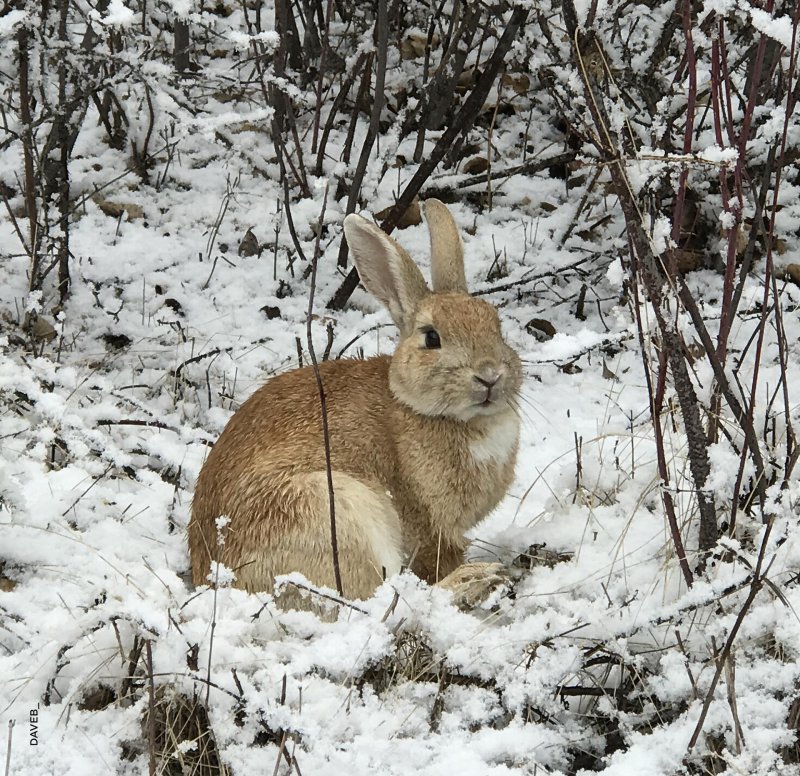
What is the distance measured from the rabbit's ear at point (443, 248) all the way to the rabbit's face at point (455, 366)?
12.6 inches

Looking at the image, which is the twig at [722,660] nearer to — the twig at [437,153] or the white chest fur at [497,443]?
the white chest fur at [497,443]

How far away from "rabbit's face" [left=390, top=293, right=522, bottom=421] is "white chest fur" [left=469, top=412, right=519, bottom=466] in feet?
0.18

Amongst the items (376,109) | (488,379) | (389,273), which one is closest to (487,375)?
(488,379)

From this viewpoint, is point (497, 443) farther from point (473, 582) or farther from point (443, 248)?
point (443, 248)

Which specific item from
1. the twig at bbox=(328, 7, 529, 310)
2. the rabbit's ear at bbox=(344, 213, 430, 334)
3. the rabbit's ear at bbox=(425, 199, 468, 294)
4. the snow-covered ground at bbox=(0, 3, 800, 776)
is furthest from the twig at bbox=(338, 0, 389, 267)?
the rabbit's ear at bbox=(344, 213, 430, 334)

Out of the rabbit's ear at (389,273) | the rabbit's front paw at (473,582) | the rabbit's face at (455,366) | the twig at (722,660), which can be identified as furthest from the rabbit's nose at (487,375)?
the twig at (722,660)

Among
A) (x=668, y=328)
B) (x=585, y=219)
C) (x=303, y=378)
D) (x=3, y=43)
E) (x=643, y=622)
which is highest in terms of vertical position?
(x=3, y=43)

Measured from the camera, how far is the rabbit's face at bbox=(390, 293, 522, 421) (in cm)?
374

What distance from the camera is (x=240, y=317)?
555 centimetres

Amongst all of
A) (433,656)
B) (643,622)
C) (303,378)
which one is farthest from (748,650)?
(303,378)

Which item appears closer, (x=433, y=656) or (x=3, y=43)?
(x=433, y=656)

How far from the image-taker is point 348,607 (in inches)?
117

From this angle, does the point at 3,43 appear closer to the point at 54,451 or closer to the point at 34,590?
the point at 54,451

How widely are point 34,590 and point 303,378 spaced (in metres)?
1.18
